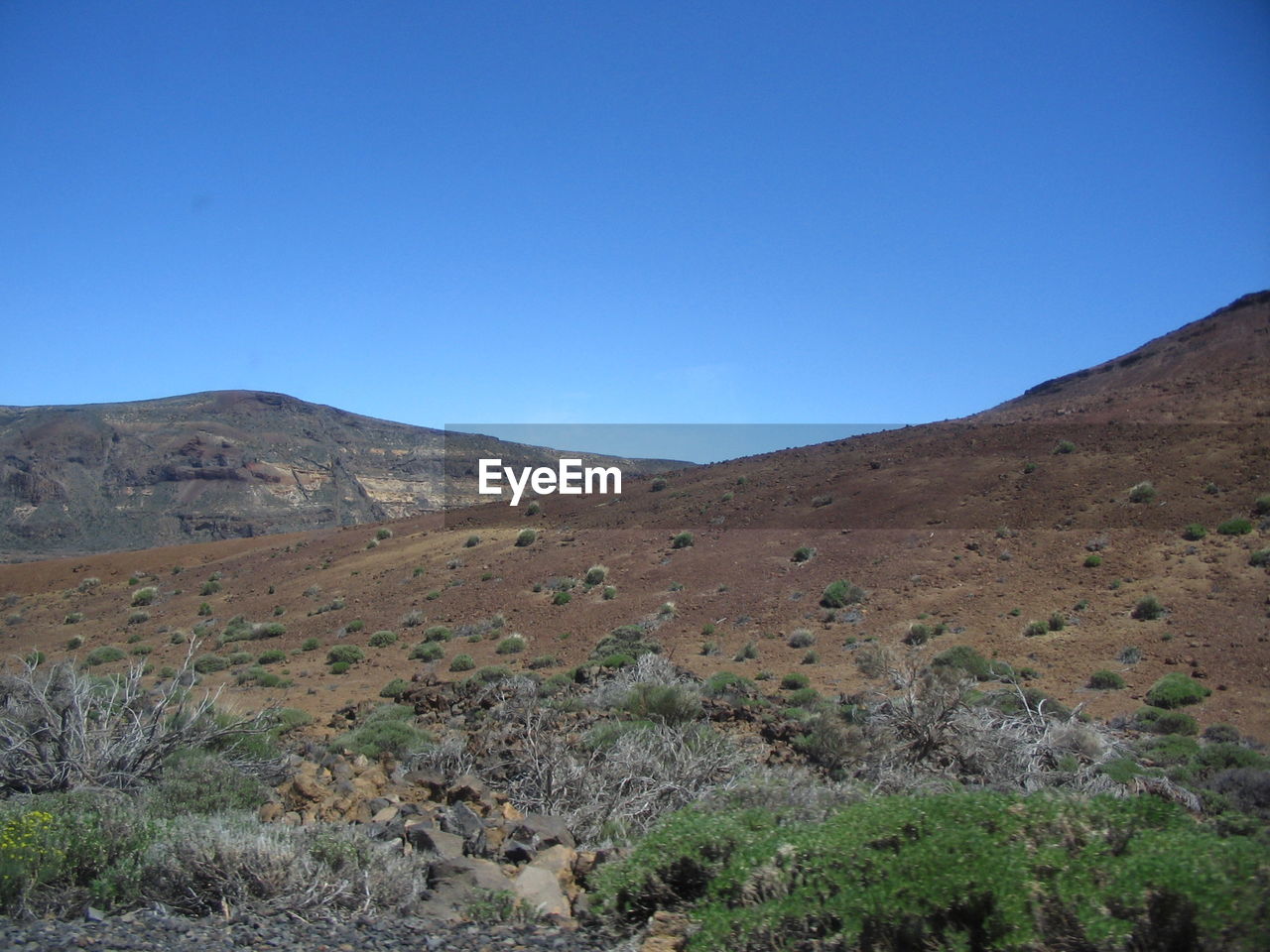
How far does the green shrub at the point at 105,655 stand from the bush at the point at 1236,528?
27.4 metres

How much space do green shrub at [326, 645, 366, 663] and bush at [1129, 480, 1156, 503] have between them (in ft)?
67.2

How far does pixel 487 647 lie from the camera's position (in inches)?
902

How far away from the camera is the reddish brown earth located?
58.5 feet

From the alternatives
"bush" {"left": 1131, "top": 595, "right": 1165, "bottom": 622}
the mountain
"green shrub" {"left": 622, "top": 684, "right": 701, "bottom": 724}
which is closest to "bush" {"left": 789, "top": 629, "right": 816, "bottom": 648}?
"bush" {"left": 1131, "top": 595, "right": 1165, "bottom": 622}

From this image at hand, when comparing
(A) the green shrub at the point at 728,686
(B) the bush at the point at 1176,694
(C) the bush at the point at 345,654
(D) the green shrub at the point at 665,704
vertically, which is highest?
(D) the green shrub at the point at 665,704

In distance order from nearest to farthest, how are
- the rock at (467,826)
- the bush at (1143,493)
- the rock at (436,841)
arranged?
the rock at (436,841) < the rock at (467,826) < the bush at (1143,493)

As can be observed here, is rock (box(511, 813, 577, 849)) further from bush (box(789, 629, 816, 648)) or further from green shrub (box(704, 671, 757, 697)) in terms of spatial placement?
bush (box(789, 629, 816, 648))

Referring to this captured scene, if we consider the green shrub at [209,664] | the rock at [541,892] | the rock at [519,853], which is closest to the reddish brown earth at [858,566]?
the green shrub at [209,664]

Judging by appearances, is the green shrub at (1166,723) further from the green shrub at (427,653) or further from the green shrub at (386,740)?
the green shrub at (427,653)

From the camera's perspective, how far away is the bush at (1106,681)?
14.9 m

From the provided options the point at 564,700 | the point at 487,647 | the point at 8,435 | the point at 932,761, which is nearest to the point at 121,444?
the point at 8,435

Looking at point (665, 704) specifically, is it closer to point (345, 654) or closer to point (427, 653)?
point (427, 653)

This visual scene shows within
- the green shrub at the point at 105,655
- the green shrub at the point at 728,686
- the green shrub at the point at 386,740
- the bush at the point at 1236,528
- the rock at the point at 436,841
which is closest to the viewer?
the rock at the point at 436,841

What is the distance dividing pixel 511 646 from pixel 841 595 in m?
8.11
